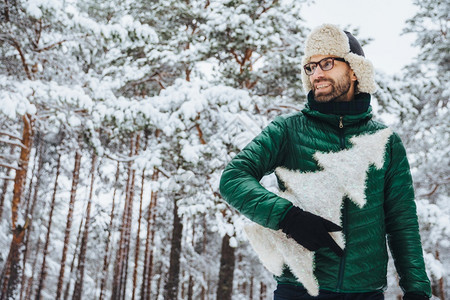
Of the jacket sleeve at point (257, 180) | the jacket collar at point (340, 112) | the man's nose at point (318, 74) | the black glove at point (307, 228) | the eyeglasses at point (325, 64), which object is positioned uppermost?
the eyeglasses at point (325, 64)

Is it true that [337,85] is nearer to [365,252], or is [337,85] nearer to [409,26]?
[365,252]

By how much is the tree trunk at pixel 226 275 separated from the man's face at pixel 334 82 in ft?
27.7

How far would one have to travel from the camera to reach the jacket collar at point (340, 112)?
1.73 meters

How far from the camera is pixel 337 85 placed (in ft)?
5.89

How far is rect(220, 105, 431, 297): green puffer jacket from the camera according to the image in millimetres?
1476

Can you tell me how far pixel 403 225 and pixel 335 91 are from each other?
67cm

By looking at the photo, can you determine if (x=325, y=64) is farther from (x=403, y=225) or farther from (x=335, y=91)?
(x=403, y=225)

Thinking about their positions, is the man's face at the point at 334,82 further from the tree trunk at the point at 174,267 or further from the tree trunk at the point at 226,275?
the tree trunk at the point at 174,267

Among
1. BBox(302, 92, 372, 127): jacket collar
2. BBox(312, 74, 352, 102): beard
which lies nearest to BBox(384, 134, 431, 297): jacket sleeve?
BBox(302, 92, 372, 127): jacket collar

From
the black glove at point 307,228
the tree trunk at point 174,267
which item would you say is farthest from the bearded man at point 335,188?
the tree trunk at point 174,267

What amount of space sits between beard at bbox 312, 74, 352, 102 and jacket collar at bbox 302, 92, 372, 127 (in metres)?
0.03

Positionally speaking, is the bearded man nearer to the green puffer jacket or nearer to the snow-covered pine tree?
the green puffer jacket

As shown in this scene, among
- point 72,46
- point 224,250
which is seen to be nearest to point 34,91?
point 72,46

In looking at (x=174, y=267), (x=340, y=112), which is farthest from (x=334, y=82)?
(x=174, y=267)
